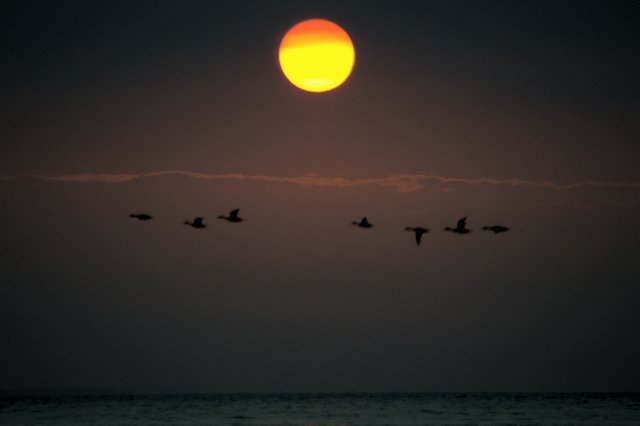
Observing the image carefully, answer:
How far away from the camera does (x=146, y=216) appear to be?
45.9 meters

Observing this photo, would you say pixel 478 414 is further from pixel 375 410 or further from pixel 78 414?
pixel 78 414

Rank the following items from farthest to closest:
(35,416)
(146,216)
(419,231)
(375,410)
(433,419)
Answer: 1. (375,410)
2. (35,416)
3. (433,419)
4. (419,231)
5. (146,216)

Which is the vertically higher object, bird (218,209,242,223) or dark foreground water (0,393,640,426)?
bird (218,209,242,223)

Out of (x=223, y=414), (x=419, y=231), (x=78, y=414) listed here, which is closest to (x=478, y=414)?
(x=223, y=414)

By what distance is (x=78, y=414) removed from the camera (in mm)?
69500

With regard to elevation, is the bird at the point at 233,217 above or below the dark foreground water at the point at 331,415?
above

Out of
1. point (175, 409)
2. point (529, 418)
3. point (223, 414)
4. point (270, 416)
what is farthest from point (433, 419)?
point (175, 409)

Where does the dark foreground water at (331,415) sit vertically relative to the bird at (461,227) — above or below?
below

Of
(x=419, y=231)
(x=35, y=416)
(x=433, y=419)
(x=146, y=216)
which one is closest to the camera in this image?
(x=146, y=216)

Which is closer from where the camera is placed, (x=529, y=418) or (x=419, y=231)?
(x=419, y=231)

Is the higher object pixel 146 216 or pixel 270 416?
pixel 146 216

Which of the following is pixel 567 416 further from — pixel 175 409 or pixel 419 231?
pixel 175 409

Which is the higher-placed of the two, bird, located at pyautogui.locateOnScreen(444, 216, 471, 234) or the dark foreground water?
bird, located at pyautogui.locateOnScreen(444, 216, 471, 234)

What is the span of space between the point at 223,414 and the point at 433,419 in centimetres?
1503
